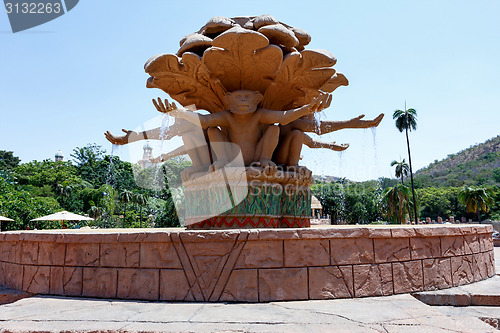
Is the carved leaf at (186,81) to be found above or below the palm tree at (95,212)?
above

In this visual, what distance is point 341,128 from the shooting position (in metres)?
6.35

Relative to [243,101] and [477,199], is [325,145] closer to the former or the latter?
[243,101]

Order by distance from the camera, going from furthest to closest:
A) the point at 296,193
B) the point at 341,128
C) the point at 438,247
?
the point at 341,128
the point at 296,193
the point at 438,247

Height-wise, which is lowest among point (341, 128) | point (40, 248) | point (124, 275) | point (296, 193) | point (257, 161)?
point (124, 275)

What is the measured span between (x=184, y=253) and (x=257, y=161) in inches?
97.9

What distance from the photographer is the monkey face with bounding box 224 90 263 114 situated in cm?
570

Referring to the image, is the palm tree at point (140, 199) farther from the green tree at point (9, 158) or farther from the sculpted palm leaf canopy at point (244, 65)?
the sculpted palm leaf canopy at point (244, 65)

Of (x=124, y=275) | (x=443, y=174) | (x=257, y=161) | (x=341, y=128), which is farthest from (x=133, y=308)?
(x=443, y=174)

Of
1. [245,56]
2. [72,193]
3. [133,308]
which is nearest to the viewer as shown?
[133,308]

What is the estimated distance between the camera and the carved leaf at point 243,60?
5.15 metres

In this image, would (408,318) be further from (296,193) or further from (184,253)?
(296,193)

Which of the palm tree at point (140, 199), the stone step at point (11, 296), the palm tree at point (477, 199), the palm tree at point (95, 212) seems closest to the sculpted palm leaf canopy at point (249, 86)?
the stone step at point (11, 296)

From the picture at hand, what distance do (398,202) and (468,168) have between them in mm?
71317

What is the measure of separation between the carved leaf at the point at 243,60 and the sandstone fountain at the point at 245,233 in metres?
0.02
